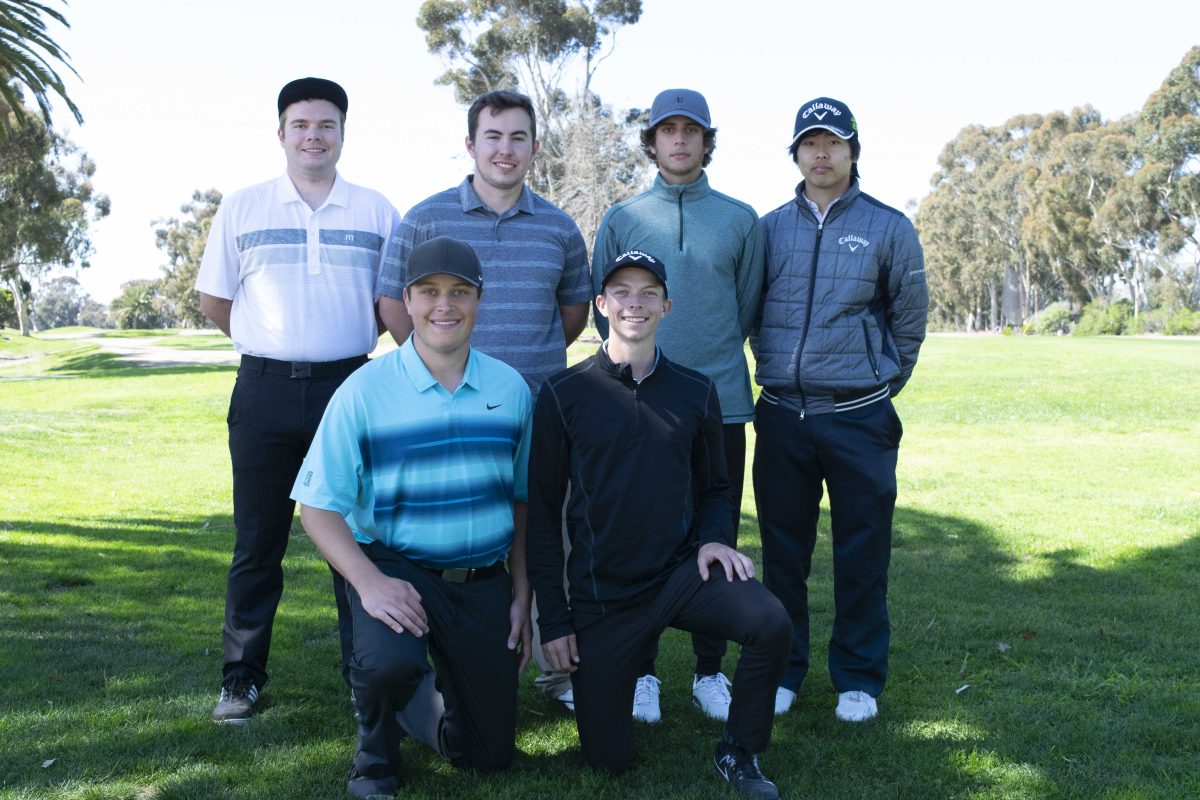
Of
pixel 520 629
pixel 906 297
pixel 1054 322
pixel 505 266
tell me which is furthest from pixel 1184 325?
pixel 520 629

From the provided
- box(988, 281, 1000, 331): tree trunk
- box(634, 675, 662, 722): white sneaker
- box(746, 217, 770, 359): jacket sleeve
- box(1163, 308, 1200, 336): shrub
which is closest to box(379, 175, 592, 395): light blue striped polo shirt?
box(746, 217, 770, 359): jacket sleeve

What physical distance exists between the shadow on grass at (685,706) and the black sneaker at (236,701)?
0.23ft

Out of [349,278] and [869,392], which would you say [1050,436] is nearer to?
[869,392]

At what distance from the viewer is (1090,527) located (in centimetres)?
796

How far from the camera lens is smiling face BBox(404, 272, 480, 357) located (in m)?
3.57

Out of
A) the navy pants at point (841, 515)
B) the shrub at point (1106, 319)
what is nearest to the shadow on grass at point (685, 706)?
the navy pants at point (841, 515)

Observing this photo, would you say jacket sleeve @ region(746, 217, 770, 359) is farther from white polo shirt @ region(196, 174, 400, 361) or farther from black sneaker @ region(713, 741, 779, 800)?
black sneaker @ region(713, 741, 779, 800)

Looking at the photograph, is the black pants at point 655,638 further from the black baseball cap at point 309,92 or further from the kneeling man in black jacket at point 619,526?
the black baseball cap at point 309,92

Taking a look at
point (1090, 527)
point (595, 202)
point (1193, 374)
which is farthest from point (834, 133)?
point (595, 202)

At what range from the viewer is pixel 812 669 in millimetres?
4895

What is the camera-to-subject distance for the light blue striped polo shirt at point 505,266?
13.6 ft

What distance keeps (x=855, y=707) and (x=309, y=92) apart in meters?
3.34

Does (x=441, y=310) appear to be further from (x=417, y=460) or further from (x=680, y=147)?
(x=680, y=147)

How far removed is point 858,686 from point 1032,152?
6905 centimetres
